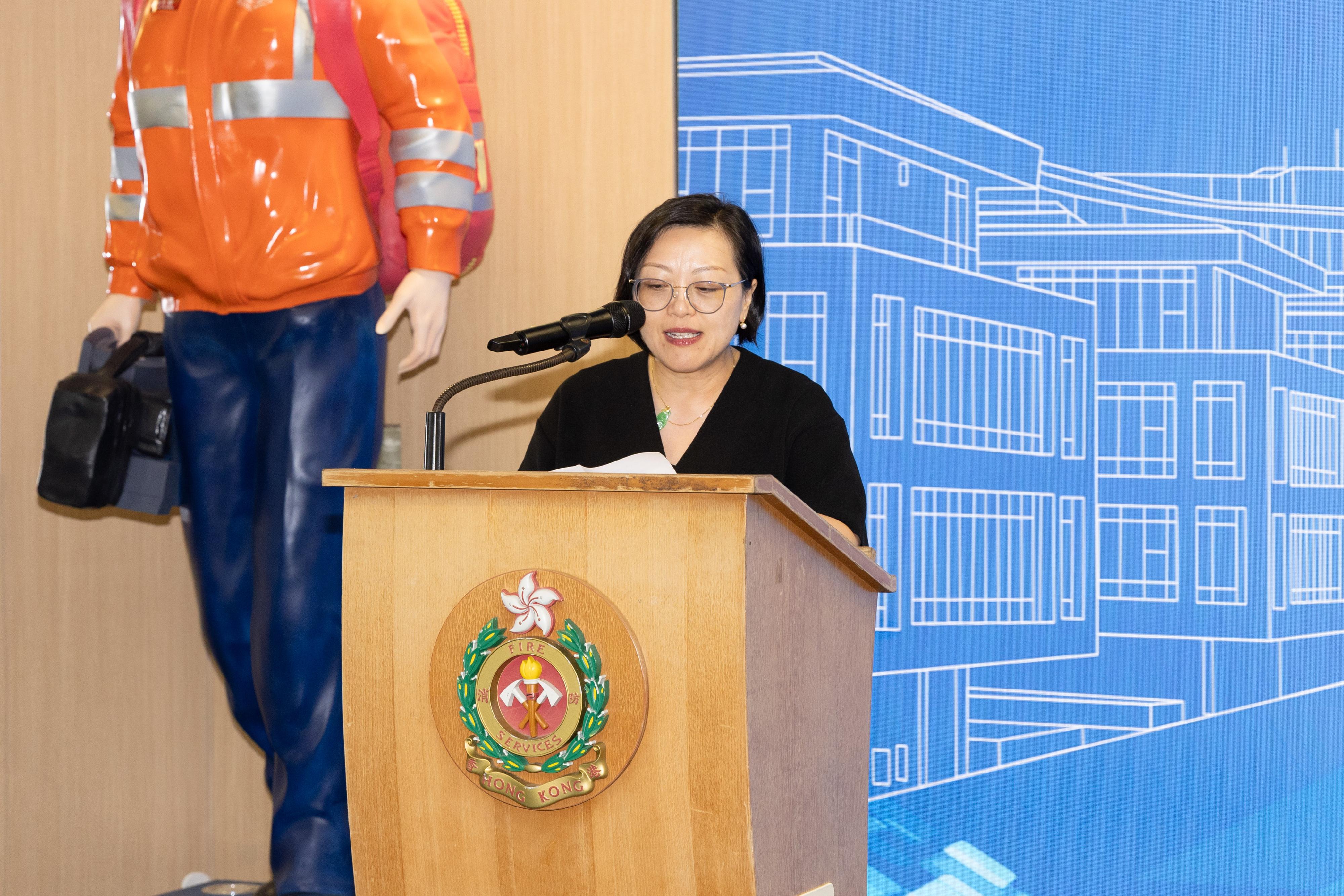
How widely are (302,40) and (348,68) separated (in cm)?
9

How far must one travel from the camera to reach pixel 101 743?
274cm

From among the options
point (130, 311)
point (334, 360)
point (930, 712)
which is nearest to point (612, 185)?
point (334, 360)

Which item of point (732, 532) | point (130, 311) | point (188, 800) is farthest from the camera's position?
point (188, 800)

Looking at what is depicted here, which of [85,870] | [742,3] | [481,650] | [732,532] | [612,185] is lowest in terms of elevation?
[85,870]

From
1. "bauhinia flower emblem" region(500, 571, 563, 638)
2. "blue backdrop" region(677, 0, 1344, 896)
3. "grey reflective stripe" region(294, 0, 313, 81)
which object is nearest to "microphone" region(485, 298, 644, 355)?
"bauhinia flower emblem" region(500, 571, 563, 638)

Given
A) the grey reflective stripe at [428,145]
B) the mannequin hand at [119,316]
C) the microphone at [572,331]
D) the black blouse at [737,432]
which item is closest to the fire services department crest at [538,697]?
the microphone at [572,331]

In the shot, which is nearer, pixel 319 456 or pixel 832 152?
pixel 319 456

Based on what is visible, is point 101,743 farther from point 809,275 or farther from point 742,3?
point 742,3

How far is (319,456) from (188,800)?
3.88 feet

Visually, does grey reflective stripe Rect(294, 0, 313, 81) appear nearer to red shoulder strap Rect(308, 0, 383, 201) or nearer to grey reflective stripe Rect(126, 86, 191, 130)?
red shoulder strap Rect(308, 0, 383, 201)

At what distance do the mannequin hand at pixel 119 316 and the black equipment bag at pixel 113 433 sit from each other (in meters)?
0.01

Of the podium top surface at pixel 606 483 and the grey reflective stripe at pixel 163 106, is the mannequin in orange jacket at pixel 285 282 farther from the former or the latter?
the podium top surface at pixel 606 483

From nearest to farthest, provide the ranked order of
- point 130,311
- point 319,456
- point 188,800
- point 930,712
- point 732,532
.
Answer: point 732,532 → point 319,456 → point 130,311 → point 930,712 → point 188,800

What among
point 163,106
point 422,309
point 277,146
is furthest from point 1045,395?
point 163,106
